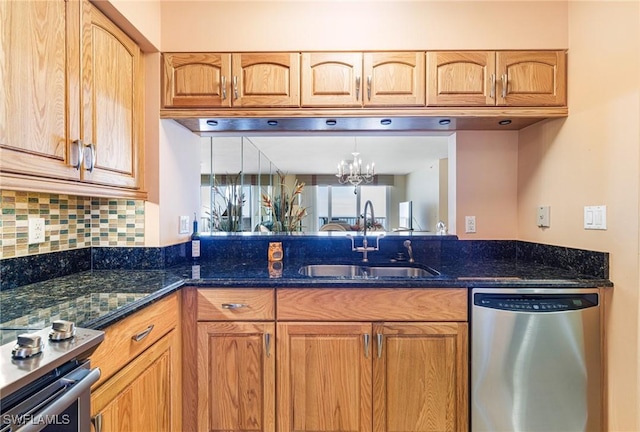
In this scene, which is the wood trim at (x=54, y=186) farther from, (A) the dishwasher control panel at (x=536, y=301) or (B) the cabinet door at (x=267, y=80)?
(A) the dishwasher control panel at (x=536, y=301)

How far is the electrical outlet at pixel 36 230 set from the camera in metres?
1.43

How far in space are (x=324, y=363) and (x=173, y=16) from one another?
1930 mm

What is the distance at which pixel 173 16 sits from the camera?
5.80 ft

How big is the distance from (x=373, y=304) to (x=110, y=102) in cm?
150

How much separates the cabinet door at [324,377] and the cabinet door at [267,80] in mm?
1142

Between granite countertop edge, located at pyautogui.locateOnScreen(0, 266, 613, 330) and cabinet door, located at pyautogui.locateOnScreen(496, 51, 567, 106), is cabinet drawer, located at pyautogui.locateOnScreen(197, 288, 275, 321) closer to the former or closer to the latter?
granite countertop edge, located at pyautogui.locateOnScreen(0, 266, 613, 330)

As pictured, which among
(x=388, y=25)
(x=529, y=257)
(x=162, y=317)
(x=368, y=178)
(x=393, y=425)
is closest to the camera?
(x=162, y=317)

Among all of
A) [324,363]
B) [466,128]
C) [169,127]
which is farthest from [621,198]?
[169,127]

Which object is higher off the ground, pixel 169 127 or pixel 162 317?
pixel 169 127

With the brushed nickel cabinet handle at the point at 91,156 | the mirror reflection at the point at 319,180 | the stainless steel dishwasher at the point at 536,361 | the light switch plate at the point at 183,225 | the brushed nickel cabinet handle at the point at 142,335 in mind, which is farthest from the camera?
the mirror reflection at the point at 319,180

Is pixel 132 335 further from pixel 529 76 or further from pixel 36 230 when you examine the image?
pixel 529 76

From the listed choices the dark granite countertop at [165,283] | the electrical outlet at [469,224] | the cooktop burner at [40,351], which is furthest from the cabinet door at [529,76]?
the cooktop burner at [40,351]

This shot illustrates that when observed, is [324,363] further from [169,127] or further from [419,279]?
[169,127]

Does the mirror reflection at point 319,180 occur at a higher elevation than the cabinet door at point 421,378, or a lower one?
higher
